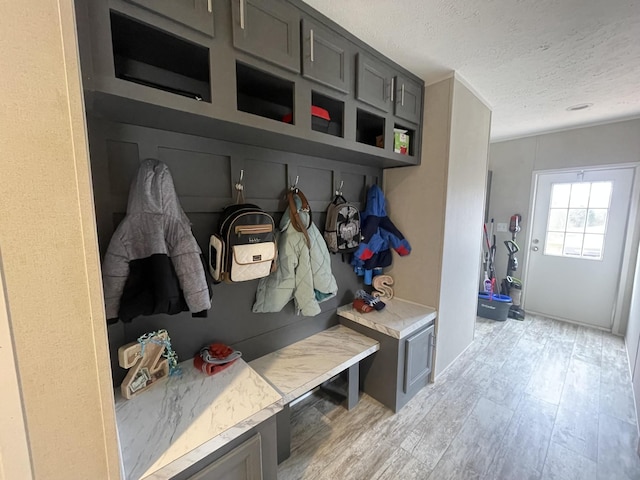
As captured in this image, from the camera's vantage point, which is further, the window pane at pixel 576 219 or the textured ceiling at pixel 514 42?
the window pane at pixel 576 219

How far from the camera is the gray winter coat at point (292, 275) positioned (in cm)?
158

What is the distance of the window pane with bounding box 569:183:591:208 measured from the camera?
3.14 m

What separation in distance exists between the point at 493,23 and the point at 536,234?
312 centimetres

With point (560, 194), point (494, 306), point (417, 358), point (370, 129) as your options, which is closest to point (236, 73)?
point (370, 129)

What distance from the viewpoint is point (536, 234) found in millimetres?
3488

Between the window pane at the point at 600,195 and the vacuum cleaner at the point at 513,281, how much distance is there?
0.71 metres

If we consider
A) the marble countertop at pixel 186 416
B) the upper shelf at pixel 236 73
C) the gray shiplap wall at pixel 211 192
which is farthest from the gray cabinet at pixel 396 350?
the upper shelf at pixel 236 73

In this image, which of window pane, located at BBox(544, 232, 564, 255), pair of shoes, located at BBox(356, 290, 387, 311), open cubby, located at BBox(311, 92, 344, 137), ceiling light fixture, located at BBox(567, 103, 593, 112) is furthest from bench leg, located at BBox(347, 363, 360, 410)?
window pane, located at BBox(544, 232, 564, 255)

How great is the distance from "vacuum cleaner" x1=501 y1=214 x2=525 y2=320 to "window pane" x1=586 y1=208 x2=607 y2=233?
0.67m

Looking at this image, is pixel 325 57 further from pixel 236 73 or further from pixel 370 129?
pixel 370 129

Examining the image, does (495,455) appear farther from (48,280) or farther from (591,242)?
(591,242)

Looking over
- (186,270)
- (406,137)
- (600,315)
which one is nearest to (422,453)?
(186,270)

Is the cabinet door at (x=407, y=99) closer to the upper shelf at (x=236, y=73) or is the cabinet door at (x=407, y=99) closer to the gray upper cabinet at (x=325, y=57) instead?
the upper shelf at (x=236, y=73)

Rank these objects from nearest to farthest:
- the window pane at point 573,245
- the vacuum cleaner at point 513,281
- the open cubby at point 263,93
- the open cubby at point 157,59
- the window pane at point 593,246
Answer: the open cubby at point 157,59 < the open cubby at point 263,93 < the window pane at point 593,246 < the window pane at point 573,245 < the vacuum cleaner at point 513,281
